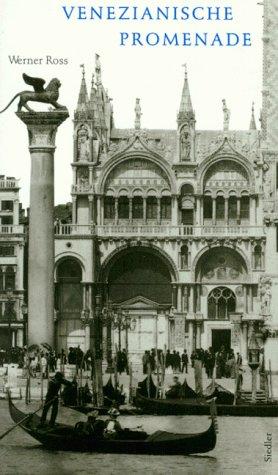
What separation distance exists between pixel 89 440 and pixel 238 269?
116ft

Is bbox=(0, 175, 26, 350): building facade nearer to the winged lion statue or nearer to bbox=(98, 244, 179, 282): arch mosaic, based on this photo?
bbox=(98, 244, 179, 282): arch mosaic

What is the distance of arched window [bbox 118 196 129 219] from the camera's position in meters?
57.4

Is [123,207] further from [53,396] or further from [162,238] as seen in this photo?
[53,396]

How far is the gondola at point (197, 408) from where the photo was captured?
27016 millimetres

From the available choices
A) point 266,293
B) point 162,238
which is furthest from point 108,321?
point 266,293

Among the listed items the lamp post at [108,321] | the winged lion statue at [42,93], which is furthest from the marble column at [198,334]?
the winged lion statue at [42,93]

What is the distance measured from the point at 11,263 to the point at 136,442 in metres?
35.2

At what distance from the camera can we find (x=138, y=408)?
28547mm

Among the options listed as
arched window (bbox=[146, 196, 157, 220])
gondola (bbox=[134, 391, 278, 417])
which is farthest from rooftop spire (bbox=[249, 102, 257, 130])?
gondola (bbox=[134, 391, 278, 417])

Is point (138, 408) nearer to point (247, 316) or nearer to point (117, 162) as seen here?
point (247, 316)

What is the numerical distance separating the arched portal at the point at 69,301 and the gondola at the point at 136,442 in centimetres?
3425

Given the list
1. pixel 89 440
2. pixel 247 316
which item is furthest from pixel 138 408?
pixel 247 316

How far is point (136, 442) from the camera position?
2030 centimetres

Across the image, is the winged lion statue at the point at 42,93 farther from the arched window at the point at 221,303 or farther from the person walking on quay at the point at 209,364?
the arched window at the point at 221,303
